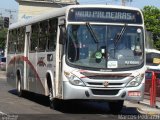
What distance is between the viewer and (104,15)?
15664 millimetres

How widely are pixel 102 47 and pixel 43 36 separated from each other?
3177 millimetres

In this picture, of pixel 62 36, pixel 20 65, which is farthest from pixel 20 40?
pixel 62 36

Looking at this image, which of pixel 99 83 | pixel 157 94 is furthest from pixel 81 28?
pixel 157 94

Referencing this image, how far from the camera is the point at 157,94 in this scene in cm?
2089

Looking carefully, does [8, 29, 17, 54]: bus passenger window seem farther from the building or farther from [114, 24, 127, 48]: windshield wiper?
the building

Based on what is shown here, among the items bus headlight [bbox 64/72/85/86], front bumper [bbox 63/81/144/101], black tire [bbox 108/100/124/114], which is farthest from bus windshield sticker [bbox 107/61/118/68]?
black tire [bbox 108/100/124/114]

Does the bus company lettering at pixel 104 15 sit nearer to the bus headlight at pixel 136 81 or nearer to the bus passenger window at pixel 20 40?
the bus headlight at pixel 136 81

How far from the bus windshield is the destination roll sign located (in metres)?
0.22

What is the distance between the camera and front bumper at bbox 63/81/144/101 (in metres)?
15.0

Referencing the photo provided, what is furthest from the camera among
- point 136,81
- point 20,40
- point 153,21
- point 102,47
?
point 153,21

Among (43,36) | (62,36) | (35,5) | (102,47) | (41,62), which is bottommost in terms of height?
(41,62)

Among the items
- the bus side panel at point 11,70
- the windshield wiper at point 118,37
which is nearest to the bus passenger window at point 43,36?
the windshield wiper at point 118,37

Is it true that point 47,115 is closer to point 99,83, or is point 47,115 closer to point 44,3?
point 99,83

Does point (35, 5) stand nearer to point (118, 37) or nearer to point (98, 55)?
point (118, 37)
